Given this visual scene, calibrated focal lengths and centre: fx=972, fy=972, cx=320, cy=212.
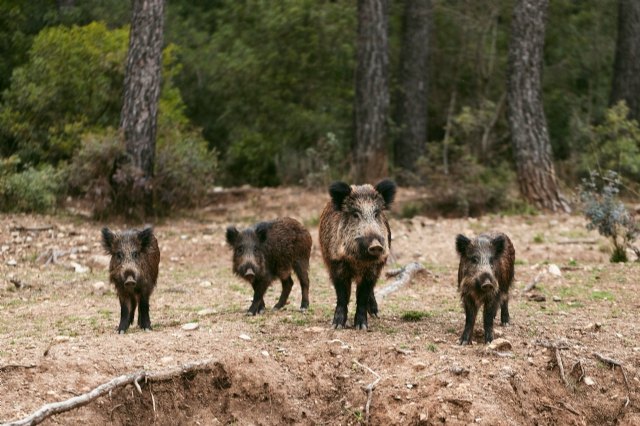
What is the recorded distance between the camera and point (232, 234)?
33.6 feet

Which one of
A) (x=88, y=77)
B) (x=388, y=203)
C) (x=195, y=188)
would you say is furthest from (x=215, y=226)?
(x=388, y=203)

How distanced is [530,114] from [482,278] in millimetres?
11129

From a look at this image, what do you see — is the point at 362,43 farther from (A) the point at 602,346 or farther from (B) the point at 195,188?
(A) the point at 602,346

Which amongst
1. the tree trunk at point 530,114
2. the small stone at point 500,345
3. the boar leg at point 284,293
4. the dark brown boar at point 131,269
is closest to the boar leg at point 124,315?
the dark brown boar at point 131,269

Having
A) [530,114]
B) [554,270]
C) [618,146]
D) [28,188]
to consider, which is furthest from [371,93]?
[554,270]

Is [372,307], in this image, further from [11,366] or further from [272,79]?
[272,79]

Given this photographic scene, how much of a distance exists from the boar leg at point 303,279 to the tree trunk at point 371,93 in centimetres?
1082

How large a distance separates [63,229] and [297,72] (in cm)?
1072

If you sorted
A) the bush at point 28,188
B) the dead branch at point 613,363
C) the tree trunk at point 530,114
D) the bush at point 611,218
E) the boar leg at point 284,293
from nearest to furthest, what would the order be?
the dead branch at point 613,363 → the boar leg at point 284,293 → the bush at point 611,218 → the bush at point 28,188 → the tree trunk at point 530,114

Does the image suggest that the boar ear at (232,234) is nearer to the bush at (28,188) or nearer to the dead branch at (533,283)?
the dead branch at (533,283)

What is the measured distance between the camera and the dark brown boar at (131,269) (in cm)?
931

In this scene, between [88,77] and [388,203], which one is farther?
[88,77]

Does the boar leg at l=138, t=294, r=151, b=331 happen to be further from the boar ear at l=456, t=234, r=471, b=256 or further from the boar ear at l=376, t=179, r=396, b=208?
the boar ear at l=456, t=234, r=471, b=256

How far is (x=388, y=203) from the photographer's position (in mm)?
9586
